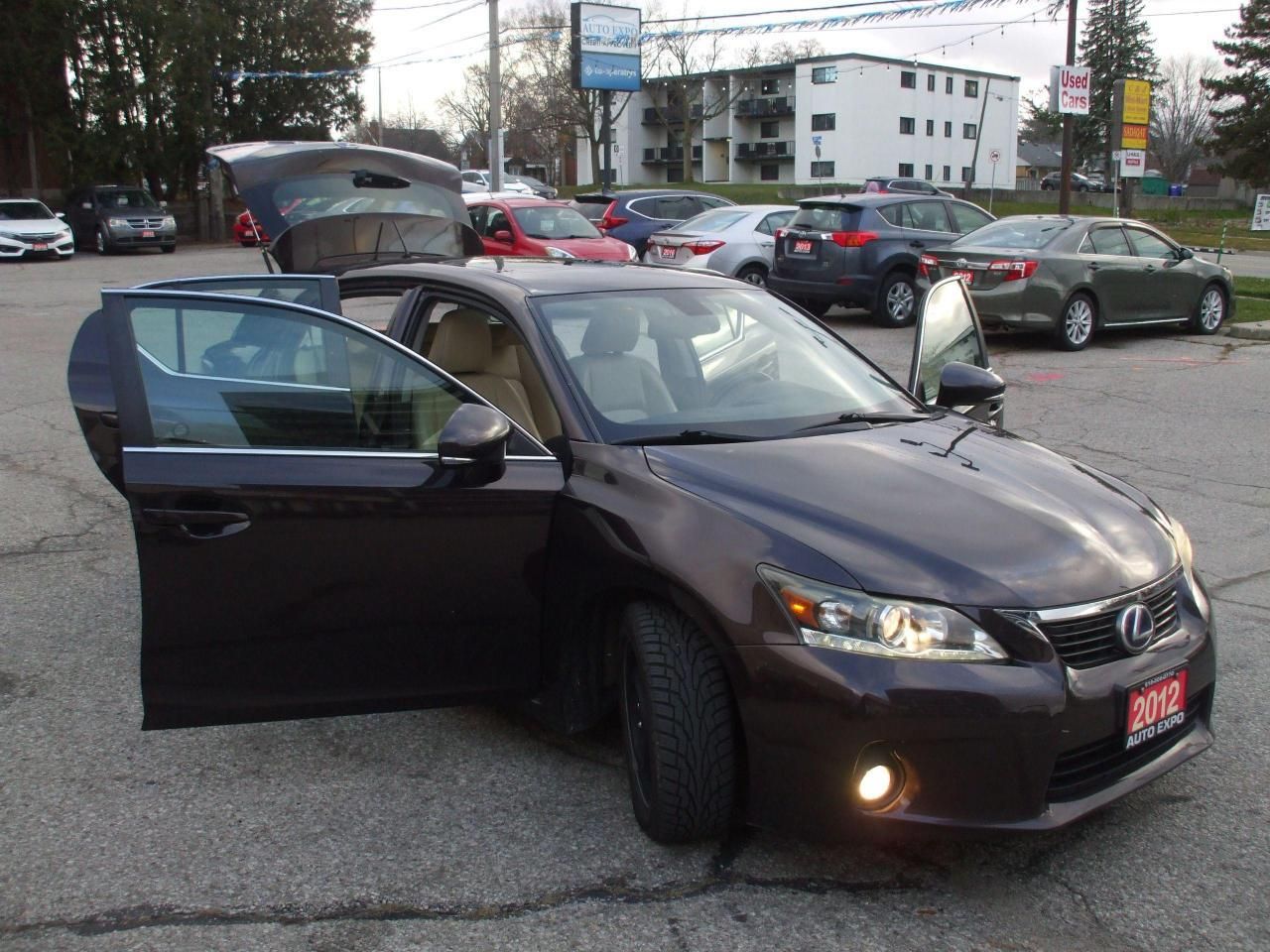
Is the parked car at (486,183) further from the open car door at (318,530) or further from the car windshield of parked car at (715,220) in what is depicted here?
the open car door at (318,530)

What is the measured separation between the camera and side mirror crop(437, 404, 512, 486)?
11.4ft

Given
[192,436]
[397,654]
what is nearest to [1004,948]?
[397,654]

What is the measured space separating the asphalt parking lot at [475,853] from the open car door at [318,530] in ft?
1.14

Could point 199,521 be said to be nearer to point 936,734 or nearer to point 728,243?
point 936,734

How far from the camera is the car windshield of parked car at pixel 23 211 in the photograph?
97.1ft

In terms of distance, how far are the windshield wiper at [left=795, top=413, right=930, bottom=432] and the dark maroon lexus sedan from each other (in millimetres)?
17

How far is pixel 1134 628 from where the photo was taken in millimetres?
3170

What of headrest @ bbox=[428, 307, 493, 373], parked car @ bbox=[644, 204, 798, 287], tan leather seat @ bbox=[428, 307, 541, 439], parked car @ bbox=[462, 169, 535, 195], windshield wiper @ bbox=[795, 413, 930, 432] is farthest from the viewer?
parked car @ bbox=[462, 169, 535, 195]

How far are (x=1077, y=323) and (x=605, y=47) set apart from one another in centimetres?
2945

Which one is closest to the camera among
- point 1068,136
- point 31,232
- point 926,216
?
point 926,216

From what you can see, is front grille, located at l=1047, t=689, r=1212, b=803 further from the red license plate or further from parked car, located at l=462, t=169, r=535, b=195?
parked car, located at l=462, t=169, r=535, b=195

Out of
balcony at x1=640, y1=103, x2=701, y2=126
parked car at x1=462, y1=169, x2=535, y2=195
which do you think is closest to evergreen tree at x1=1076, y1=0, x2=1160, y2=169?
balcony at x1=640, y1=103, x2=701, y2=126

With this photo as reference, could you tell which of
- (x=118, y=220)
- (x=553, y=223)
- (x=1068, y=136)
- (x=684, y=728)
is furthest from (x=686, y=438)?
(x=118, y=220)

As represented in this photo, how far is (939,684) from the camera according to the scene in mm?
2906
